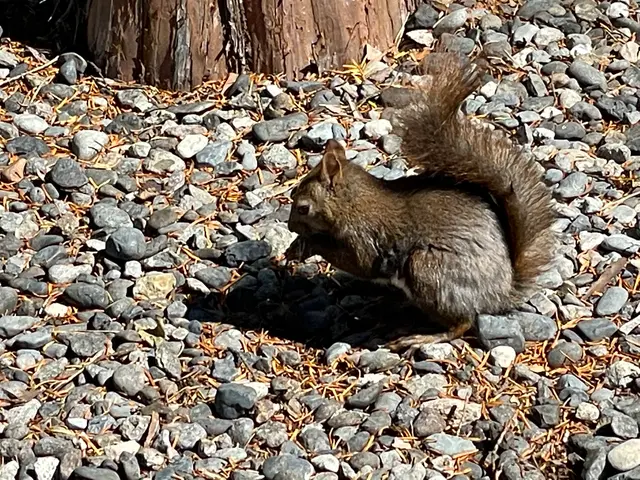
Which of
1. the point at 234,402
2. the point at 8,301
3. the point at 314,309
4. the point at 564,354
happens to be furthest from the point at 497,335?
the point at 8,301

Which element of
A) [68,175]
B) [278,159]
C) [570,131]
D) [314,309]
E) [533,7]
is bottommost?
[314,309]

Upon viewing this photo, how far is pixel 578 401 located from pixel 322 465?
31.1 inches

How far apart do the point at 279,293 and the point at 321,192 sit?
399 millimetres

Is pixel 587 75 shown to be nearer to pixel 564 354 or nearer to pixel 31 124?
pixel 564 354

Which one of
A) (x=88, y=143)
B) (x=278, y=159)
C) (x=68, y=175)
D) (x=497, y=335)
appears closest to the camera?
(x=497, y=335)

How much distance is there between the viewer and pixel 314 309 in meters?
4.22

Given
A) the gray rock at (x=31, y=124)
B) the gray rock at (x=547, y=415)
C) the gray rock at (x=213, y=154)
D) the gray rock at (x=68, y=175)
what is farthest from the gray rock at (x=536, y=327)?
the gray rock at (x=31, y=124)

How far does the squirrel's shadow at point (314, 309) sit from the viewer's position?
412cm

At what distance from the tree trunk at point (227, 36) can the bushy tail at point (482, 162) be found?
1384mm

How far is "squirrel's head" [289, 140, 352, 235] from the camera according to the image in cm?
414

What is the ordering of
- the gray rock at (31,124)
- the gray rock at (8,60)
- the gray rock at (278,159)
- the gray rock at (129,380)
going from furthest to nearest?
the gray rock at (8,60)
the gray rock at (31,124)
the gray rock at (278,159)
the gray rock at (129,380)

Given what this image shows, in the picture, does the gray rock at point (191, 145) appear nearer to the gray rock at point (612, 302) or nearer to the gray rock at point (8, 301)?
the gray rock at point (8, 301)

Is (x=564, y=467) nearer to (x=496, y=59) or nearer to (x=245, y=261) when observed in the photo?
(x=245, y=261)

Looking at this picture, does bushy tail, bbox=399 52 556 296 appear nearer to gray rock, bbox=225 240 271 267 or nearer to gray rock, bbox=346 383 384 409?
gray rock, bbox=346 383 384 409
